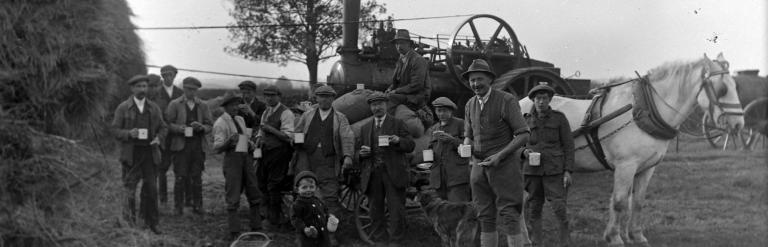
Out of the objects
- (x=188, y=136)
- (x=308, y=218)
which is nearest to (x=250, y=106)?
(x=188, y=136)

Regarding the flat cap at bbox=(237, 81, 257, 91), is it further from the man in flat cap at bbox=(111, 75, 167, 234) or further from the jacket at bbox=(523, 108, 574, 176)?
the jacket at bbox=(523, 108, 574, 176)

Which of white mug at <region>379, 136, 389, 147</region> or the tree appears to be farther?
the tree

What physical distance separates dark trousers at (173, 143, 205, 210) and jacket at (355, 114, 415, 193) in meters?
1.75

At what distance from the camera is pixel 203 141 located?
7.88 metres

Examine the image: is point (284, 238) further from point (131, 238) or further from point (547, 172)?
point (131, 238)

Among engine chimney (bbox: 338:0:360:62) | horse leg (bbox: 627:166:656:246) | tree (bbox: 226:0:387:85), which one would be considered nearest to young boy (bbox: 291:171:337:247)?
horse leg (bbox: 627:166:656:246)

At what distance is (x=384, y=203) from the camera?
25.6ft

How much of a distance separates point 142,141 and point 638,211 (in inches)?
206

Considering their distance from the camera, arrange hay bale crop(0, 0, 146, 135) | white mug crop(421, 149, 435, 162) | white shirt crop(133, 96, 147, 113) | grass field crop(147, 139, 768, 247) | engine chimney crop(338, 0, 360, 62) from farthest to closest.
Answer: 1. engine chimney crop(338, 0, 360, 62)
2. grass field crop(147, 139, 768, 247)
3. white mug crop(421, 149, 435, 162)
4. white shirt crop(133, 96, 147, 113)
5. hay bale crop(0, 0, 146, 135)

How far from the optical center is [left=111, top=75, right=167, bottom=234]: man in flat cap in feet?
21.0

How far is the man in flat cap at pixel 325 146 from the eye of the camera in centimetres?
746

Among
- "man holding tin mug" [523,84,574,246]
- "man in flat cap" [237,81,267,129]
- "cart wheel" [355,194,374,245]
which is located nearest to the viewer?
"man holding tin mug" [523,84,574,246]

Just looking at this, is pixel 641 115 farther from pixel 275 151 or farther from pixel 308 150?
pixel 275 151

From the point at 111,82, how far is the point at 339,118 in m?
3.68
